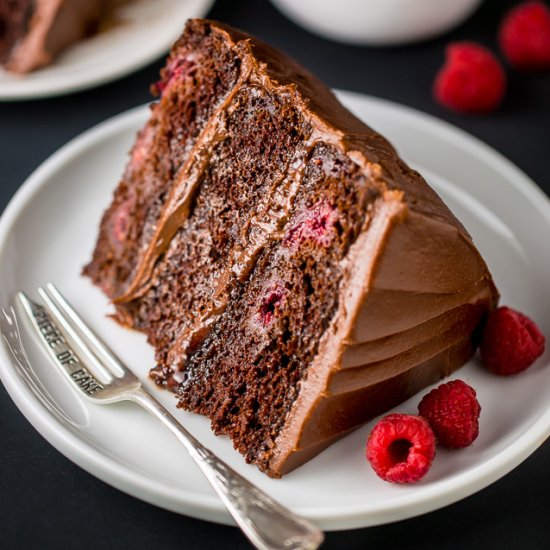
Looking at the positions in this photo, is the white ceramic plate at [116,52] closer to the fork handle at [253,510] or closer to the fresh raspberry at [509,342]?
the fork handle at [253,510]

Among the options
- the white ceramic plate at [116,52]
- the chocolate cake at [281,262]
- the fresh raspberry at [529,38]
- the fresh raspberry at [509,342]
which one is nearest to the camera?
the chocolate cake at [281,262]

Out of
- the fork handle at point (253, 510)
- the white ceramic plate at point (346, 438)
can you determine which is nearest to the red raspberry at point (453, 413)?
the white ceramic plate at point (346, 438)

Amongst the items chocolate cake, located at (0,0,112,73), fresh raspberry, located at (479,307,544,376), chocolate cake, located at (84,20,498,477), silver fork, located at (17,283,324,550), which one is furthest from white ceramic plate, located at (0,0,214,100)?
fresh raspberry, located at (479,307,544,376)

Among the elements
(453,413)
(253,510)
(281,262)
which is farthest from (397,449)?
(281,262)

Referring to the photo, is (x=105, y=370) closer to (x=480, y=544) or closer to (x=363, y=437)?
(x=363, y=437)

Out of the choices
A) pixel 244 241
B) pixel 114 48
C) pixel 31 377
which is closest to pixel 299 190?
pixel 244 241

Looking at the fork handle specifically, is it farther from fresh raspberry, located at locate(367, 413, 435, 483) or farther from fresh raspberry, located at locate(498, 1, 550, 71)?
fresh raspberry, located at locate(498, 1, 550, 71)
